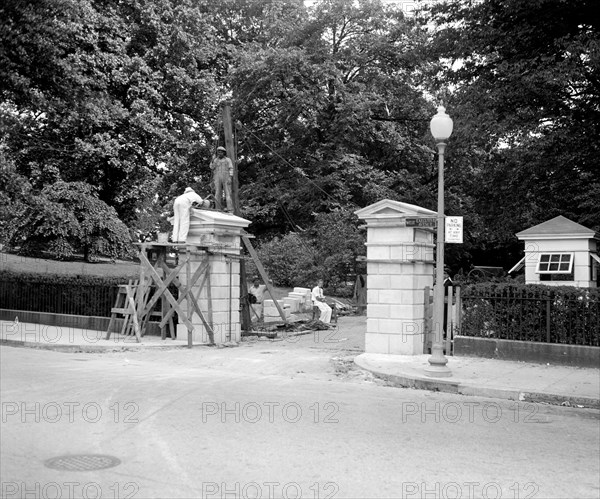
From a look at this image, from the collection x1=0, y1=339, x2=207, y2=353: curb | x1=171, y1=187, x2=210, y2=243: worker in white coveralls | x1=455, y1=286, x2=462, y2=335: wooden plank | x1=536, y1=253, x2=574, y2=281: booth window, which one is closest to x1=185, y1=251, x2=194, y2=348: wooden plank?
x1=0, y1=339, x2=207, y2=353: curb

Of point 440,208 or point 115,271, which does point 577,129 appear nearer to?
point 440,208

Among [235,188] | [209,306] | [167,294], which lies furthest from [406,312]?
[235,188]

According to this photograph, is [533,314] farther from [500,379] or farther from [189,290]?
[189,290]

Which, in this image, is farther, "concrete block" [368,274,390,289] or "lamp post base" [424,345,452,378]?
"concrete block" [368,274,390,289]

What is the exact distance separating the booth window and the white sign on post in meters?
5.30

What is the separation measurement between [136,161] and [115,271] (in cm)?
500

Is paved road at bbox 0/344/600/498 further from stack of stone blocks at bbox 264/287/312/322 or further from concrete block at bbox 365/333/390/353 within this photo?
stack of stone blocks at bbox 264/287/312/322

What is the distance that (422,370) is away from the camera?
481 inches

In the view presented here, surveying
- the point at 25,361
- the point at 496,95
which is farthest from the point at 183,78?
the point at 25,361

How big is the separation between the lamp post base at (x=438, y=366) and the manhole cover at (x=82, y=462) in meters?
6.66

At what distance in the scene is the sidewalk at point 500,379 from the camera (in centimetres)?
1003

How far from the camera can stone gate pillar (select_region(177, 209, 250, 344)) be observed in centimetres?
1711

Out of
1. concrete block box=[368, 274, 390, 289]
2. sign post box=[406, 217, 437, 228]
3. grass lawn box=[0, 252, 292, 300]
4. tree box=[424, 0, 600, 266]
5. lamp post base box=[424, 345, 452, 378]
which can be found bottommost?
lamp post base box=[424, 345, 452, 378]

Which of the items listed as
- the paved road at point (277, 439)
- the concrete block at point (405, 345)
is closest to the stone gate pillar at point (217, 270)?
the concrete block at point (405, 345)
